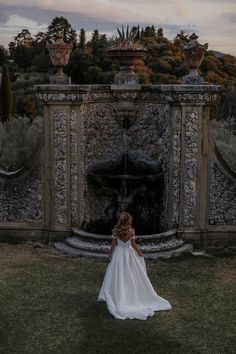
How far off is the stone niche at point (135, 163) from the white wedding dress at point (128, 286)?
3.20m

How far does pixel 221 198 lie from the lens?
419 inches

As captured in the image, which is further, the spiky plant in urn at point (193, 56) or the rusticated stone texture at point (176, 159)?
the rusticated stone texture at point (176, 159)

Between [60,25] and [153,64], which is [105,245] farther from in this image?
[60,25]

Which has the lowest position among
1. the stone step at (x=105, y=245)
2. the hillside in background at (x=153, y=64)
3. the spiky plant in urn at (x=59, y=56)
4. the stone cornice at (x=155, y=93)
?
the stone step at (x=105, y=245)

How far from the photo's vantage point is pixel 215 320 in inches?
286

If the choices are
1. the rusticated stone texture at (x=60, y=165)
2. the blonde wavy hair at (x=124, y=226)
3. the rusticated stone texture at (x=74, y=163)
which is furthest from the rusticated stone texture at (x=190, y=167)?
the blonde wavy hair at (x=124, y=226)

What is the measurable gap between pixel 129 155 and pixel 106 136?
68 centimetres

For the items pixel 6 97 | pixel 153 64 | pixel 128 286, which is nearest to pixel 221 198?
pixel 128 286

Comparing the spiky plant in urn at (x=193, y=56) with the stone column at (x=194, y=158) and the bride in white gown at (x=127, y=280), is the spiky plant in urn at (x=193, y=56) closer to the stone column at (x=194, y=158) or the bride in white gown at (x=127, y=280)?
the stone column at (x=194, y=158)

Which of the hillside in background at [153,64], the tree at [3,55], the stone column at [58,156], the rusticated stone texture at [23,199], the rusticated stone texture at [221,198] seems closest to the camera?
the stone column at [58,156]

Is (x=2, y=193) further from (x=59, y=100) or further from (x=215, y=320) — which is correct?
(x=215, y=320)

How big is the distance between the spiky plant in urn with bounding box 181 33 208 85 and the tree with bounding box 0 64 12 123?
19.9 meters

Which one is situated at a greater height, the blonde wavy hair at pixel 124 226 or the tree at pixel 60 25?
the tree at pixel 60 25

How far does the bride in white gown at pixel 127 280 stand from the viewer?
736 cm
